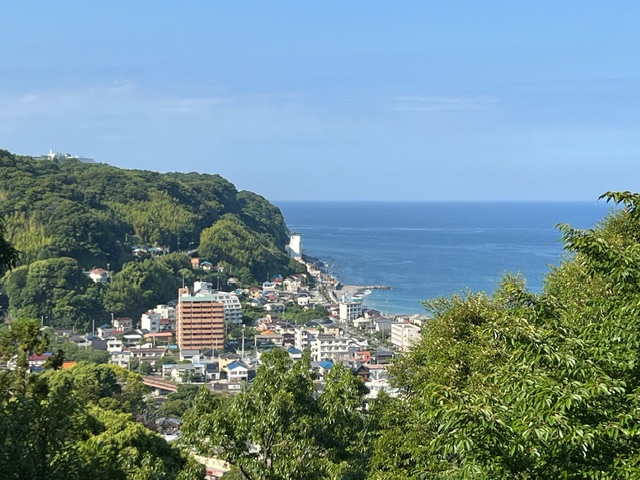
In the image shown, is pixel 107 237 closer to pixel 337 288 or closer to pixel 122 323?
pixel 122 323

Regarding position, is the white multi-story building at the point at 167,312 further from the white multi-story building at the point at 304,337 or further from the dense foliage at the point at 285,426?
the dense foliage at the point at 285,426

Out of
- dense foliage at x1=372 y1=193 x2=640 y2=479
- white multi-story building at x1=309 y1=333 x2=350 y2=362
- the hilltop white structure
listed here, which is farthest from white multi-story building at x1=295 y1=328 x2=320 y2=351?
the hilltop white structure

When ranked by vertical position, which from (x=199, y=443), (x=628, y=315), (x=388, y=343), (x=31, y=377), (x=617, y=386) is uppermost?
(x=628, y=315)

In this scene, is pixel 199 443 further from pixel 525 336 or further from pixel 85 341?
pixel 85 341

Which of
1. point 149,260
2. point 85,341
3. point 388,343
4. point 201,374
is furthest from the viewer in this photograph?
point 149,260

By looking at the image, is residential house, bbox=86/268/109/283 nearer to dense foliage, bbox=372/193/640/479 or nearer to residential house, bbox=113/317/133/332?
residential house, bbox=113/317/133/332

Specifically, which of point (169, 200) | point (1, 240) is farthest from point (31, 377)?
point (169, 200)
